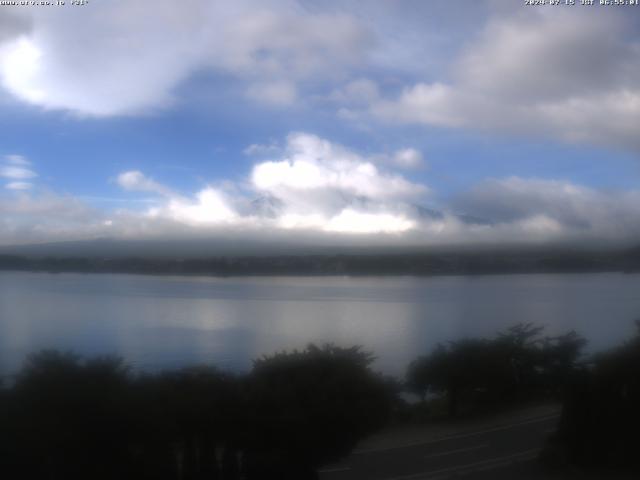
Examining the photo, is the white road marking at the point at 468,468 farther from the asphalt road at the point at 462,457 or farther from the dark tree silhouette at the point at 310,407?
the dark tree silhouette at the point at 310,407

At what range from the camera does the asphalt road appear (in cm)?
740

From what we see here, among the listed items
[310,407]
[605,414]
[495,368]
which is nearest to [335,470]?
[310,407]

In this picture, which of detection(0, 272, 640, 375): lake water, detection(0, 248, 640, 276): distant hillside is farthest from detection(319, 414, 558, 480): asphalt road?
detection(0, 248, 640, 276): distant hillside

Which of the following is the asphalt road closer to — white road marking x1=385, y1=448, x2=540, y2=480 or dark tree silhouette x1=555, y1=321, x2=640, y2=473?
white road marking x1=385, y1=448, x2=540, y2=480

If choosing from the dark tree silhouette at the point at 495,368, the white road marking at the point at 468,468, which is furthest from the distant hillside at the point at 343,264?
the white road marking at the point at 468,468

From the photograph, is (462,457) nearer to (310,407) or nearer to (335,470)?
(335,470)

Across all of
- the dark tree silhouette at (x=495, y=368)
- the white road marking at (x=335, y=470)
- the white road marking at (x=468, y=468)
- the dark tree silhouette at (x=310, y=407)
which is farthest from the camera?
the dark tree silhouette at (x=495, y=368)

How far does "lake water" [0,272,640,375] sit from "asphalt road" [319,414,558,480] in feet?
5.05

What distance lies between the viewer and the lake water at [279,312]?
9.13 m

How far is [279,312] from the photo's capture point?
37.4 feet

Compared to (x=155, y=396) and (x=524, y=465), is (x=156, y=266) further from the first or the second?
(x=524, y=465)

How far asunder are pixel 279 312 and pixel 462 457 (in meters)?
4.71

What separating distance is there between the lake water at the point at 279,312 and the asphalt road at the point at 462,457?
1.54 meters

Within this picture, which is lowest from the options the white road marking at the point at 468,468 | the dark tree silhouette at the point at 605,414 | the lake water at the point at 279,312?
the white road marking at the point at 468,468
